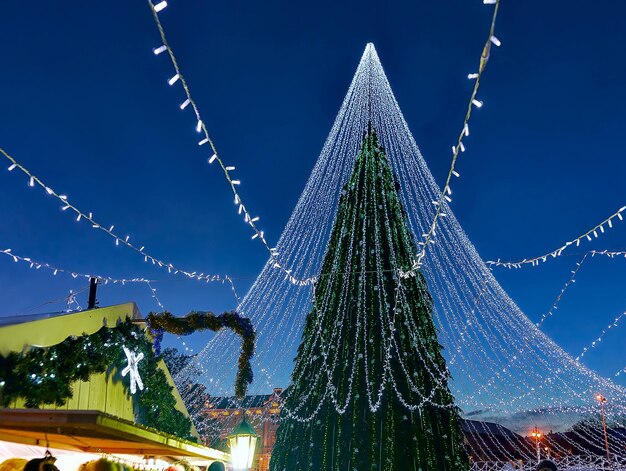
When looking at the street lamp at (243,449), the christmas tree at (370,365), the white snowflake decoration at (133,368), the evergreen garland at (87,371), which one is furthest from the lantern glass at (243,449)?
the christmas tree at (370,365)

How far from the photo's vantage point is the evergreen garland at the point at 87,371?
17.1ft

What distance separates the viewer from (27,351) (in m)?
5.37

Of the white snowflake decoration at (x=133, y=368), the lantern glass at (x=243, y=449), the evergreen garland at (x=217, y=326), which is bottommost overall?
the lantern glass at (x=243, y=449)

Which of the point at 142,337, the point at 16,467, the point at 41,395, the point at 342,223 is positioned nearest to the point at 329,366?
the point at 342,223

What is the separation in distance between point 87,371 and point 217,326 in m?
2.53

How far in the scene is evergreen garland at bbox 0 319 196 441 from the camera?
5.21 m

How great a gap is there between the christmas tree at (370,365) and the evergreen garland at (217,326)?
1453 millimetres

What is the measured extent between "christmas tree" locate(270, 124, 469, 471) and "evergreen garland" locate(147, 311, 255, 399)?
145 centimetres

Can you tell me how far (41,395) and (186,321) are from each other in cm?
289

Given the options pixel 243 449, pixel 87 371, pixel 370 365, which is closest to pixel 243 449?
pixel 243 449

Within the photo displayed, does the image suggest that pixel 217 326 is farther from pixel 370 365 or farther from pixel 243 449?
pixel 370 365

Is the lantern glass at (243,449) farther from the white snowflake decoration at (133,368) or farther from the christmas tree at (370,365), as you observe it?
the christmas tree at (370,365)

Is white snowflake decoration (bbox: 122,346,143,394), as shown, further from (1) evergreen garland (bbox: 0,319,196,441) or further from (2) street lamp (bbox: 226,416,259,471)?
(2) street lamp (bbox: 226,416,259,471)

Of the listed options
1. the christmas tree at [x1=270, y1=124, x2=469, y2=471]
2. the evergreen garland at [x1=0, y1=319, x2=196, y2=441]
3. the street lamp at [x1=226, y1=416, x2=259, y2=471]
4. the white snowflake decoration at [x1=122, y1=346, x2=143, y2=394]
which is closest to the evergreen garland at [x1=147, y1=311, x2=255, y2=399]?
the evergreen garland at [x1=0, y1=319, x2=196, y2=441]
